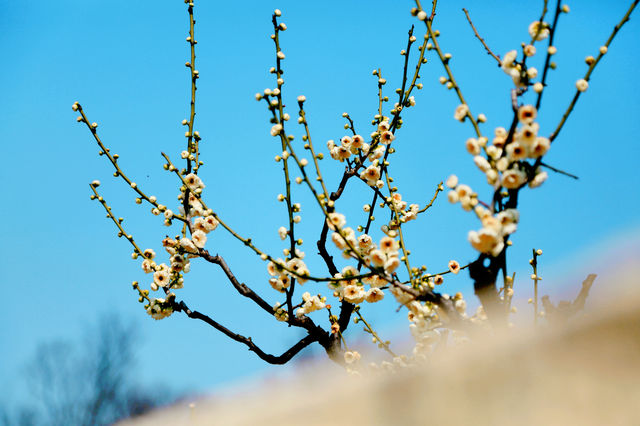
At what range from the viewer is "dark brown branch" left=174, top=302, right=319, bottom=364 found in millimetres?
3355

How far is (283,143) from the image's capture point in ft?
8.66

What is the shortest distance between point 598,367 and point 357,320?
232 cm

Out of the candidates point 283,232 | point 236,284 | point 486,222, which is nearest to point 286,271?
point 283,232

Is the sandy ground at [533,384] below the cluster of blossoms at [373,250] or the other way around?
below

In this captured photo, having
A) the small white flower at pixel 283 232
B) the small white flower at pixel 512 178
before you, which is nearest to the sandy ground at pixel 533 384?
the small white flower at pixel 512 178

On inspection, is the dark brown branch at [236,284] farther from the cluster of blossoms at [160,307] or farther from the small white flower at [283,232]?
the small white flower at [283,232]

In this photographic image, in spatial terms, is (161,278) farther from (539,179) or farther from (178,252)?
(539,179)

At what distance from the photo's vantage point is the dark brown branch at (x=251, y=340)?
11.0 ft

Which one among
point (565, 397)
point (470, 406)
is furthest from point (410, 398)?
point (565, 397)

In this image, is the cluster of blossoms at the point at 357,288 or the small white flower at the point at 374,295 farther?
the small white flower at the point at 374,295

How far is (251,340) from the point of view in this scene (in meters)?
3.36

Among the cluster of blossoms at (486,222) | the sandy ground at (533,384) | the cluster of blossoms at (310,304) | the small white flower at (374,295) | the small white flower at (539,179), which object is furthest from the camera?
the cluster of blossoms at (310,304)

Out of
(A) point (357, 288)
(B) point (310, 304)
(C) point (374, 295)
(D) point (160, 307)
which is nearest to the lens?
(A) point (357, 288)

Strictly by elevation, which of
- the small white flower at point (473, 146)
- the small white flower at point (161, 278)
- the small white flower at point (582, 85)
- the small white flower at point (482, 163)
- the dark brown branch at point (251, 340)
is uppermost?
the small white flower at point (161, 278)
